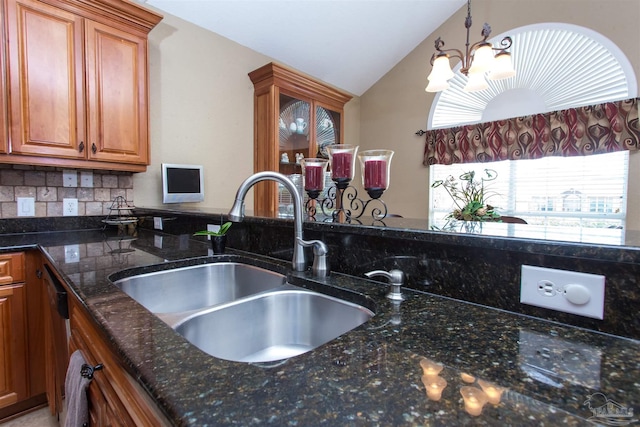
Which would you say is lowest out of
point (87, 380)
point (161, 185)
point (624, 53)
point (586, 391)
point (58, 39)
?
point (87, 380)

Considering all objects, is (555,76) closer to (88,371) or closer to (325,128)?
(325,128)

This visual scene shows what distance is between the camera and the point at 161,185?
8.22ft

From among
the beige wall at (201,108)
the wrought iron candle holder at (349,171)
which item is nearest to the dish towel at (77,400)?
the wrought iron candle holder at (349,171)

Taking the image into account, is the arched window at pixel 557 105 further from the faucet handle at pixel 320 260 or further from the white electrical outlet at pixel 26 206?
the white electrical outlet at pixel 26 206

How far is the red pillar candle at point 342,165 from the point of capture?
1194 mm

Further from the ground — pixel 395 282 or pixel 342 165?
pixel 342 165

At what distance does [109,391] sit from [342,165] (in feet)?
3.09

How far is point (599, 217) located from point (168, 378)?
154 inches

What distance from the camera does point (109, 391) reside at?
2.21 feet

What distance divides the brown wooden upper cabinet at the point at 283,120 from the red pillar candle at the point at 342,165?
1.52 meters

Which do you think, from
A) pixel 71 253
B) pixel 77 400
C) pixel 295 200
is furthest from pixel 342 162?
pixel 71 253

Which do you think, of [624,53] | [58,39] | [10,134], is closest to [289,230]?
[10,134]

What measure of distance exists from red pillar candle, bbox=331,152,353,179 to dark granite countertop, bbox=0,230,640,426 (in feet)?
1.90

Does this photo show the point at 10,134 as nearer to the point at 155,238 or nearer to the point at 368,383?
the point at 155,238
